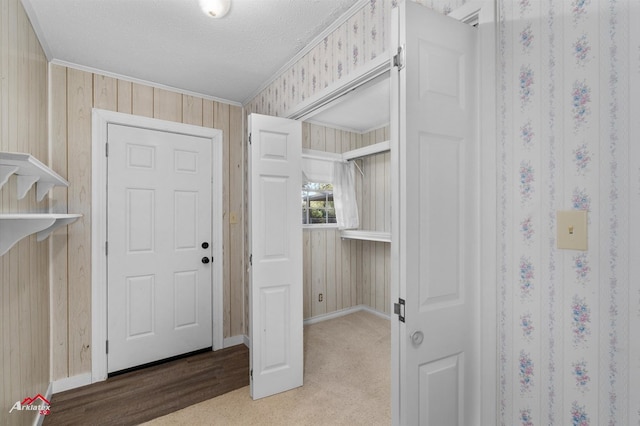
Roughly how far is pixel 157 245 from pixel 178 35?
69.2 inches

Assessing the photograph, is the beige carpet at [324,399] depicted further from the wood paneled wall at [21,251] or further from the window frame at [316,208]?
the window frame at [316,208]

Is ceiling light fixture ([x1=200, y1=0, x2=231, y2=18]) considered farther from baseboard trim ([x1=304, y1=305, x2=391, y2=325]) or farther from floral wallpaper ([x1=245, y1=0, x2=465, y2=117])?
baseboard trim ([x1=304, y1=305, x2=391, y2=325])

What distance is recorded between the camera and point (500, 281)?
112 centimetres

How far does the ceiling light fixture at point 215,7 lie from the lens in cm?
166

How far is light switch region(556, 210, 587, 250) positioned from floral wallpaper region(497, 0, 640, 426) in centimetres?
2

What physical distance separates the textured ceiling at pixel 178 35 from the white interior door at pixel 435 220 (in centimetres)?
96

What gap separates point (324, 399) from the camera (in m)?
2.24

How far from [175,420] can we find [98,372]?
1015mm

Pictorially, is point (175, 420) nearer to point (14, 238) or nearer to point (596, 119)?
point (14, 238)

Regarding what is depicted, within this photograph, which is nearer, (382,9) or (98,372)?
(382,9)

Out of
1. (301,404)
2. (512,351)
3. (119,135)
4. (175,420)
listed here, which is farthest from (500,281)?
(119,135)

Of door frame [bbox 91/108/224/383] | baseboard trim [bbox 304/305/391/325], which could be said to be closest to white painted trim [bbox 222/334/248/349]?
baseboard trim [bbox 304/305/391/325]

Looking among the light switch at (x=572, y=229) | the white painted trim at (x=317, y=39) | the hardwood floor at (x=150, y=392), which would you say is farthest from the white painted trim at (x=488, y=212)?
the hardwood floor at (x=150, y=392)

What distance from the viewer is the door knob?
1027 mm
